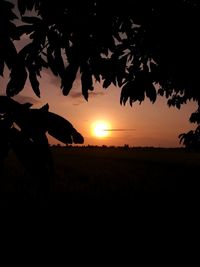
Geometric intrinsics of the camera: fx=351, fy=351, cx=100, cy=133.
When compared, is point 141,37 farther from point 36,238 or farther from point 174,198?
point 174,198

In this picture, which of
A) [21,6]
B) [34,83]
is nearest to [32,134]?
[34,83]

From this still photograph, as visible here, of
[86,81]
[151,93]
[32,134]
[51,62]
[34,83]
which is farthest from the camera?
[151,93]

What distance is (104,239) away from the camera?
245 inches

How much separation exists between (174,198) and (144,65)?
22.4 feet

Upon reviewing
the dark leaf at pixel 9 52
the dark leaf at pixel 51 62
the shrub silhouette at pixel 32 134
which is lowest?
the shrub silhouette at pixel 32 134

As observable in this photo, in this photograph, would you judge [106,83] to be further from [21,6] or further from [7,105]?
[7,105]

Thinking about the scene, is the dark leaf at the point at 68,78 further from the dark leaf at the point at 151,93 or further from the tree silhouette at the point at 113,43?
the dark leaf at the point at 151,93

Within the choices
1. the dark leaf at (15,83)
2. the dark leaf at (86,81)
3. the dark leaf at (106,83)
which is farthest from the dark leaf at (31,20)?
the dark leaf at (106,83)

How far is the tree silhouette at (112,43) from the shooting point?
9.05 ft

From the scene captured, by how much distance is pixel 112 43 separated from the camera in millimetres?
3102

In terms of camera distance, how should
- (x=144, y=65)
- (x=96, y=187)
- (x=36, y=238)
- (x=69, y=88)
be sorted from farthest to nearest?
1. (x=96, y=187)
2. (x=36, y=238)
3. (x=144, y=65)
4. (x=69, y=88)

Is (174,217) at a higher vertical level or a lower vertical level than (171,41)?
lower

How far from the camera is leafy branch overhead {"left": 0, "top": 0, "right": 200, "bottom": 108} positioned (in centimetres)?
276

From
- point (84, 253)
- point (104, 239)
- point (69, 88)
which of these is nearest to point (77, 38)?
point (69, 88)
